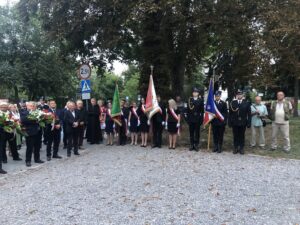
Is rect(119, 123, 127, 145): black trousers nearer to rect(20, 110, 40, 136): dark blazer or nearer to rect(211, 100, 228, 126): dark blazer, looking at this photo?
rect(211, 100, 228, 126): dark blazer

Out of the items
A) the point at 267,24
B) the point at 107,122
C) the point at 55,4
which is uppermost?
the point at 55,4

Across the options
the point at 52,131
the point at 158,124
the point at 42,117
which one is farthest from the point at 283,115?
the point at 42,117

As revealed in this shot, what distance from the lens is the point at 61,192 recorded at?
7.53 metres

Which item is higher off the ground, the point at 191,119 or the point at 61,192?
the point at 191,119

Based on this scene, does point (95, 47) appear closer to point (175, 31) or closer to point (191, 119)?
point (175, 31)

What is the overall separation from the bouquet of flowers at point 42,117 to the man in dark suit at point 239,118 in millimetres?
5890

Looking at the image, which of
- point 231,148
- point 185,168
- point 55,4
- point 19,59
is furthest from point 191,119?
point 19,59


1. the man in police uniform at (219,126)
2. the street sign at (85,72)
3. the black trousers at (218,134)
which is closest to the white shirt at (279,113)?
the man in police uniform at (219,126)

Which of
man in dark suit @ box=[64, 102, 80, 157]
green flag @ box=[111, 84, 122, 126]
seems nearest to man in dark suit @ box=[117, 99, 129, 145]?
green flag @ box=[111, 84, 122, 126]

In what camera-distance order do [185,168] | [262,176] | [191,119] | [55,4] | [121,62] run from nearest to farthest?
1. [262,176]
2. [185,168]
3. [191,119]
4. [55,4]
5. [121,62]

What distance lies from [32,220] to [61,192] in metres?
1.64

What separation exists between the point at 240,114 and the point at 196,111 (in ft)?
4.91

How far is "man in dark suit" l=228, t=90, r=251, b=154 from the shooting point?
39.7ft

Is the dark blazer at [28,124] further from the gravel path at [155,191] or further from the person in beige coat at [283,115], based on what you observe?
the person in beige coat at [283,115]
